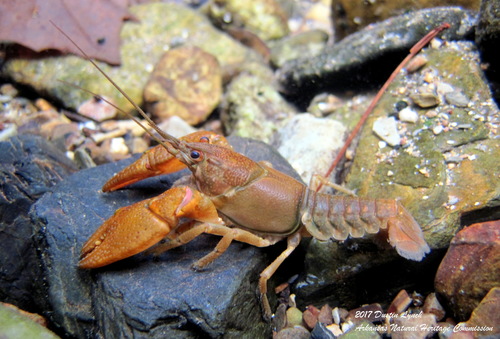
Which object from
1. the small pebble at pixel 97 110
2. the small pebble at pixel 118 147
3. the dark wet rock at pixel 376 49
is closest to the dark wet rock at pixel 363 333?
the dark wet rock at pixel 376 49

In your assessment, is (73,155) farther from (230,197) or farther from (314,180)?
(314,180)

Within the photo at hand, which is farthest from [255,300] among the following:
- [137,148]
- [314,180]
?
[137,148]

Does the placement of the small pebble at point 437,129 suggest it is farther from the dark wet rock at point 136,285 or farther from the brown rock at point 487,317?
the dark wet rock at point 136,285

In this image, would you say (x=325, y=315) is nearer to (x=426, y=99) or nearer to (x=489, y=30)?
(x=426, y=99)

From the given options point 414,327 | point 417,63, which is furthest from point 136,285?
point 417,63

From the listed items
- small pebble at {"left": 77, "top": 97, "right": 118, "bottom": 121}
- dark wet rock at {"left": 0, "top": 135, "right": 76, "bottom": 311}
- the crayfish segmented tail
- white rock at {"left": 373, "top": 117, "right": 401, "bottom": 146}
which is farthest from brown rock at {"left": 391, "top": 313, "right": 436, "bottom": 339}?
small pebble at {"left": 77, "top": 97, "right": 118, "bottom": 121}

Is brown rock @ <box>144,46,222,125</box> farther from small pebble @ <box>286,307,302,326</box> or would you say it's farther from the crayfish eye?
small pebble @ <box>286,307,302,326</box>
